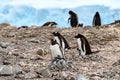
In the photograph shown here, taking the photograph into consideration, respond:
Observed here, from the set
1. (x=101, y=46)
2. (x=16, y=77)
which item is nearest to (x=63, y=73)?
(x=16, y=77)

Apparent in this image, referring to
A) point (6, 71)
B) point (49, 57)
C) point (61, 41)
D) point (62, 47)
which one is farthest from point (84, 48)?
point (6, 71)

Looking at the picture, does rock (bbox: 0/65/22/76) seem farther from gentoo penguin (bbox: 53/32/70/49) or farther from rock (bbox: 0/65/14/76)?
gentoo penguin (bbox: 53/32/70/49)

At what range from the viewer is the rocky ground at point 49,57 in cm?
1131

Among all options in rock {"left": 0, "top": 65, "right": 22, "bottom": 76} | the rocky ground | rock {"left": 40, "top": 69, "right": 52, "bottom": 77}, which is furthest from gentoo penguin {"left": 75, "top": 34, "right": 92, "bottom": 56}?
rock {"left": 0, "top": 65, "right": 22, "bottom": 76}

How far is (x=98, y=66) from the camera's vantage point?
1360 centimetres

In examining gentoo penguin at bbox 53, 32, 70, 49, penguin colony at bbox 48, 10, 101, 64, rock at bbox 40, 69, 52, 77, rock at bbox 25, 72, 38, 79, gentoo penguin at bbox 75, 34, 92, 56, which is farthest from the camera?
gentoo penguin at bbox 53, 32, 70, 49

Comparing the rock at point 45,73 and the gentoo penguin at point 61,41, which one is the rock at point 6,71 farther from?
the gentoo penguin at point 61,41

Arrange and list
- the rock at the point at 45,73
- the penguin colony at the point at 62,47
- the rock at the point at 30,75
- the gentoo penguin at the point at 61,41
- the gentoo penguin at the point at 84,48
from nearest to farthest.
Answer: the rock at the point at 30,75
the rock at the point at 45,73
the penguin colony at the point at 62,47
the gentoo penguin at the point at 84,48
the gentoo penguin at the point at 61,41

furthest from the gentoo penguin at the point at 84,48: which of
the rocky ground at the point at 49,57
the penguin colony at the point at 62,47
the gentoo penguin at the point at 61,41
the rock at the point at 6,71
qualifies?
the rock at the point at 6,71

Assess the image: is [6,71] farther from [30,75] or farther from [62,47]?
[62,47]

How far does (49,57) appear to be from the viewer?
15750mm

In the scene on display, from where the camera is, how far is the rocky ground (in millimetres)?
11309

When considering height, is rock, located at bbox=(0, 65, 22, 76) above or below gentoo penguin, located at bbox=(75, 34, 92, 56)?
above

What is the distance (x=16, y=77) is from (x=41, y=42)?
8865 mm
